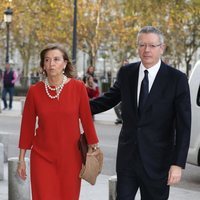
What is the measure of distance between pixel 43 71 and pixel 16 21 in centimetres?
4207

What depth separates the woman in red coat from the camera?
5020 millimetres

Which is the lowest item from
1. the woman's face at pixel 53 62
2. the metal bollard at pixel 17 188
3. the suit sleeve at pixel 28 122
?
the metal bollard at pixel 17 188

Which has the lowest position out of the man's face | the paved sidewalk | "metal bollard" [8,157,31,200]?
the paved sidewalk

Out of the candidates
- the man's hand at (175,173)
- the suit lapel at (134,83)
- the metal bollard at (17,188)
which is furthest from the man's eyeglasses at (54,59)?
the metal bollard at (17,188)

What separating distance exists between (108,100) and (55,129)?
0.49m

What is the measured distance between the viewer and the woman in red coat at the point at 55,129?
502 centimetres

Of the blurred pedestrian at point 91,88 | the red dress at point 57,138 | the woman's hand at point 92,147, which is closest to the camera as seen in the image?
the red dress at point 57,138

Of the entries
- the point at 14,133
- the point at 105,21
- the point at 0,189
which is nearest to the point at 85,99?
the point at 0,189

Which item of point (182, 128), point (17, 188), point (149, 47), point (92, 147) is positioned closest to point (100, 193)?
point (17, 188)

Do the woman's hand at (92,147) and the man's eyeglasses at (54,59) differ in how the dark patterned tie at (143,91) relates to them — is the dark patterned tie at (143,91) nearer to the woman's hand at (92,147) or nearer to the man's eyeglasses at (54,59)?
the woman's hand at (92,147)

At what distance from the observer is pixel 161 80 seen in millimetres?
4797

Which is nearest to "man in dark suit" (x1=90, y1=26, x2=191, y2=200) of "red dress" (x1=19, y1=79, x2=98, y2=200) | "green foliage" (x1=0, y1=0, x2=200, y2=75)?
"red dress" (x1=19, y1=79, x2=98, y2=200)

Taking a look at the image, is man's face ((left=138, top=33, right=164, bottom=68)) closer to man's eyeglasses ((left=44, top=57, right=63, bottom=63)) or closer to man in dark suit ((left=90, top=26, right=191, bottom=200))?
man in dark suit ((left=90, top=26, right=191, bottom=200))

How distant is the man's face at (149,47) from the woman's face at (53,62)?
26.4 inches
